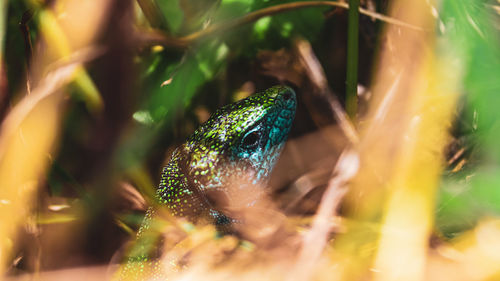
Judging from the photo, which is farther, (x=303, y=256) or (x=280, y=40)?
(x=280, y=40)

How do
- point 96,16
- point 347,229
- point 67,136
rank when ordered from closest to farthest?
1. point 96,16
2. point 347,229
3. point 67,136

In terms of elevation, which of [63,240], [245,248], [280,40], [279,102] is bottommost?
[245,248]

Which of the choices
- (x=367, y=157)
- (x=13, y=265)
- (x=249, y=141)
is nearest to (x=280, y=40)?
(x=249, y=141)

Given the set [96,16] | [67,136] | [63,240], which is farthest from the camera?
[67,136]

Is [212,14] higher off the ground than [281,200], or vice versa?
[212,14]

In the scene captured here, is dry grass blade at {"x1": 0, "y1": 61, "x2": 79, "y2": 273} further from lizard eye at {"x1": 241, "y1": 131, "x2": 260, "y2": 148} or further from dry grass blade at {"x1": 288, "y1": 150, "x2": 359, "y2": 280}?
dry grass blade at {"x1": 288, "y1": 150, "x2": 359, "y2": 280}

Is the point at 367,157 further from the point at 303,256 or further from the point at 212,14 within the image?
the point at 212,14

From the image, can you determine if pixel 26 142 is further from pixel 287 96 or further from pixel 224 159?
pixel 287 96
